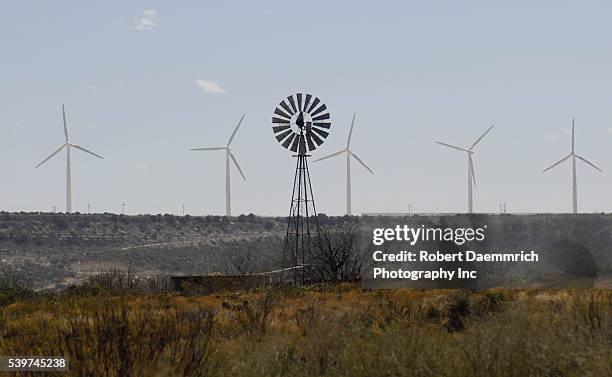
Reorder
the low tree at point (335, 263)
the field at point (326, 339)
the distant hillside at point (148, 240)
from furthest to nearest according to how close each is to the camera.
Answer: the distant hillside at point (148, 240) < the low tree at point (335, 263) < the field at point (326, 339)

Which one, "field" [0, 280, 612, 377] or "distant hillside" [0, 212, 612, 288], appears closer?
"field" [0, 280, 612, 377]

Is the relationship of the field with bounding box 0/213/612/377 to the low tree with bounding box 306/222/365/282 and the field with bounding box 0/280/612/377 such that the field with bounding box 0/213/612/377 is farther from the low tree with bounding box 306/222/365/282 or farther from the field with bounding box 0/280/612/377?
the low tree with bounding box 306/222/365/282

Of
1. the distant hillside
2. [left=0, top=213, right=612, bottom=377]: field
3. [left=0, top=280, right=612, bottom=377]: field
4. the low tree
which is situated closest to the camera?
[left=0, top=280, right=612, bottom=377]: field

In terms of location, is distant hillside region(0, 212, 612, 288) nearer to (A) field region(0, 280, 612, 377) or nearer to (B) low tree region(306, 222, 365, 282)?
(B) low tree region(306, 222, 365, 282)

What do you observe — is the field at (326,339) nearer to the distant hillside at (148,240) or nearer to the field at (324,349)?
the field at (324,349)

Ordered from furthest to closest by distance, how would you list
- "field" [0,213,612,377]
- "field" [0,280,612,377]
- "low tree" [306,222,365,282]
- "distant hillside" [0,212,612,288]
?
"distant hillside" [0,212,612,288] < "low tree" [306,222,365,282] < "field" [0,213,612,377] < "field" [0,280,612,377]

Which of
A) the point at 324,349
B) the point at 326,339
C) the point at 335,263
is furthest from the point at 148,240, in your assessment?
the point at 324,349

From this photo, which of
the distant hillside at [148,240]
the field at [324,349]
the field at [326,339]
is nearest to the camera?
the field at [324,349]

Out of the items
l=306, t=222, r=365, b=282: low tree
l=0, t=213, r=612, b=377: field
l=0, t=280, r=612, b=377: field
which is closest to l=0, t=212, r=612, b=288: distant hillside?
l=306, t=222, r=365, b=282: low tree

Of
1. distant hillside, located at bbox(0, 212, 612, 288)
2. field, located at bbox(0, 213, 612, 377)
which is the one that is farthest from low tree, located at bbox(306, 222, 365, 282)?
distant hillside, located at bbox(0, 212, 612, 288)

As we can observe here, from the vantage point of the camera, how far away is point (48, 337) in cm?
1474

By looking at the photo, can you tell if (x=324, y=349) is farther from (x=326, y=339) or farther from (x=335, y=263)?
(x=335, y=263)

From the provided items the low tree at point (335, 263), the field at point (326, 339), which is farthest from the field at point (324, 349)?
the low tree at point (335, 263)

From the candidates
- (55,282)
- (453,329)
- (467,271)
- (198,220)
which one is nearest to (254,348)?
(453,329)
